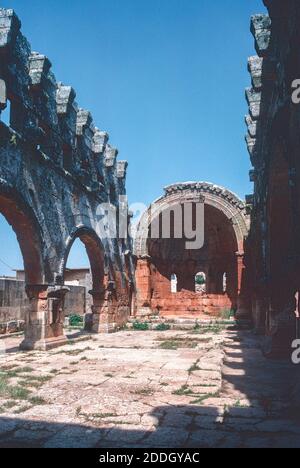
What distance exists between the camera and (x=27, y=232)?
9.88 meters

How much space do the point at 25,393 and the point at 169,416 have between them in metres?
1.97

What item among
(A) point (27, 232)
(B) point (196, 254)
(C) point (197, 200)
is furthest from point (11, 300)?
(B) point (196, 254)

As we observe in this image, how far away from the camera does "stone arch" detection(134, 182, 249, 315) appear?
18.3 meters

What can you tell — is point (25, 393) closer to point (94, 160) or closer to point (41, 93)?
point (41, 93)

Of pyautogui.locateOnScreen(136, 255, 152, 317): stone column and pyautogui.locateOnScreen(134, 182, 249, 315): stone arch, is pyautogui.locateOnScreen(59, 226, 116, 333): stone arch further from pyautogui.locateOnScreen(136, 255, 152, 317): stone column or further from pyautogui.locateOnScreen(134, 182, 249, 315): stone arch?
pyautogui.locateOnScreen(134, 182, 249, 315): stone arch

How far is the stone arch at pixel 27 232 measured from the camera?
922 cm

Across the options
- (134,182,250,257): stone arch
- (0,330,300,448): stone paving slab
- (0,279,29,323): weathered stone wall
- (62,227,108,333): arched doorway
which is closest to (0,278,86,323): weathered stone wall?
(0,279,29,323): weathered stone wall

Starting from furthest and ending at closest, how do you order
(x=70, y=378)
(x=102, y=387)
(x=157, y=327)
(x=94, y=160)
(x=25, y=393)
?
(x=157, y=327) → (x=94, y=160) → (x=70, y=378) → (x=102, y=387) → (x=25, y=393)

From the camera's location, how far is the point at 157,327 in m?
16.2

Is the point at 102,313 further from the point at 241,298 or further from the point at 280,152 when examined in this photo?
the point at 280,152

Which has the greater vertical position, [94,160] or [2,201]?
[94,160]

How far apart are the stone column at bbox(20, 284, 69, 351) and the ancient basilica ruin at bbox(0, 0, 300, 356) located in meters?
0.02

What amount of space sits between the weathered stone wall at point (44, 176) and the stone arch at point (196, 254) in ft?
14.2

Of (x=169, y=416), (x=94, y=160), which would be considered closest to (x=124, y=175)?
(x=94, y=160)
